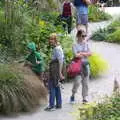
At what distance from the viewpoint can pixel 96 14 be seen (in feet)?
70.3

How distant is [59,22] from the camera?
53.0ft

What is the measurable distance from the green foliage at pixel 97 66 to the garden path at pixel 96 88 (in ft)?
0.41

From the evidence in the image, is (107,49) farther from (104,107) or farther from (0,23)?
(104,107)

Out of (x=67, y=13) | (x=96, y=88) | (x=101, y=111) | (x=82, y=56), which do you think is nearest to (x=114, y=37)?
(x=67, y=13)

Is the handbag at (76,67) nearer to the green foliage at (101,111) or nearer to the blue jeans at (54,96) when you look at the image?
the blue jeans at (54,96)

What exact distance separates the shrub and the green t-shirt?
0.51 meters

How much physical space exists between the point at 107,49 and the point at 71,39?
244cm

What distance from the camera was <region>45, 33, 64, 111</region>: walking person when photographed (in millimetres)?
10141

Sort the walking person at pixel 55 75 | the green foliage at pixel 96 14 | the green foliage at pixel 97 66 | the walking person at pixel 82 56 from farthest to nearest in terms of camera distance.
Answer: the green foliage at pixel 96 14 → the green foliage at pixel 97 66 → the walking person at pixel 82 56 → the walking person at pixel 55 75

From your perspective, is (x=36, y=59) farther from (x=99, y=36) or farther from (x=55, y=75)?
(x=99, y=36)

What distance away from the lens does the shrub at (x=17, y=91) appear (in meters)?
9.95

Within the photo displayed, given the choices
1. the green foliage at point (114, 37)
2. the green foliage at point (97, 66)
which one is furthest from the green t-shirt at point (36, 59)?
the green foliage at point (114, 37)

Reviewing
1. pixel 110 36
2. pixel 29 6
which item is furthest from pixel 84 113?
pixel 110 36

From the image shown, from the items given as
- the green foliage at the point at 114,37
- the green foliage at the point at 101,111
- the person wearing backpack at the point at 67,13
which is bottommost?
the green foliage at the point at 114,37
